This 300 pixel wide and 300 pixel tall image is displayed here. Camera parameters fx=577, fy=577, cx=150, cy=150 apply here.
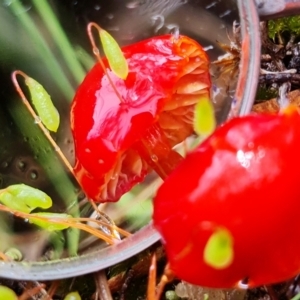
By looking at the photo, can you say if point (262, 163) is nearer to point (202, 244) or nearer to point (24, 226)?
point (202, 244)

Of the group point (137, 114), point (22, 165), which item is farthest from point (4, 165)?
point (137, 114)

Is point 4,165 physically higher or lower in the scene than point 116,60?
lower

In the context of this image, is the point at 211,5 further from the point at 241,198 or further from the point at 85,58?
the point at 241,198

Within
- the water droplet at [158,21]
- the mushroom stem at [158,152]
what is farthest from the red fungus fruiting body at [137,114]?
the water droplet at [158,21]

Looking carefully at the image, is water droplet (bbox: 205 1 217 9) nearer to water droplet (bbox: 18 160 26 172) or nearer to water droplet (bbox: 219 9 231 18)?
water droplet (bbox: 219 9 231 18)

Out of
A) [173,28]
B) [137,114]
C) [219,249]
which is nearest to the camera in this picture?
[219,249]

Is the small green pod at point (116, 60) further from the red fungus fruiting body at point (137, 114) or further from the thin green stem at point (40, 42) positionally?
the thin green stem at point (40, 42)
